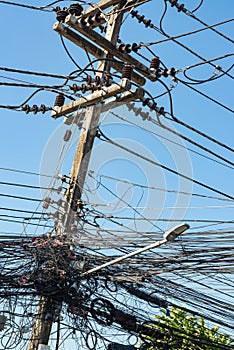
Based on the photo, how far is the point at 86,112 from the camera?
788 cm

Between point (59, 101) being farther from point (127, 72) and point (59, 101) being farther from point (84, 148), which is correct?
point (127, 72)

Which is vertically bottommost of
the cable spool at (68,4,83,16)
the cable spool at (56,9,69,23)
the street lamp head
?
the street lamp head

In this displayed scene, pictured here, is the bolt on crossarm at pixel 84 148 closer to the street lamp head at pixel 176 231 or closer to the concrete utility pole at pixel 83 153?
the concrete utility pole at pixel 83 153

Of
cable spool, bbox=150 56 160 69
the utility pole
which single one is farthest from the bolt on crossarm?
cable spool, bbox=150 56 160 69

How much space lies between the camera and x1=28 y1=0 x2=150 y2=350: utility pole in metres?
6.86

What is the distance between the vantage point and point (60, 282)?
6.89 meters

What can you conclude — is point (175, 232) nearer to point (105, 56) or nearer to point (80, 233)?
point (80, 233)

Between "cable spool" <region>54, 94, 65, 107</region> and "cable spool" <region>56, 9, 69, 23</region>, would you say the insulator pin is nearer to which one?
"cable spool" <region>54, 94, 65, 107</region>

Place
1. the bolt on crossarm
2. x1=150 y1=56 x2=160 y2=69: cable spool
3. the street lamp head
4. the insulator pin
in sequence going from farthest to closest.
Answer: the insulator pin → the bolt on crossarm → x1=150 y1=56 x2=160 y2=69: cable spool → the street lamp head

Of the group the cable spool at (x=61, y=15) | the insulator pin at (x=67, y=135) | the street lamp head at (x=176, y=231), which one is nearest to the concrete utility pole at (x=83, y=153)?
the insulator pin at (x=67, y=135)

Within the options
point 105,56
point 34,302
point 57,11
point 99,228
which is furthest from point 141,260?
point 57,11

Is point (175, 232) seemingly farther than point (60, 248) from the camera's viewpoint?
No

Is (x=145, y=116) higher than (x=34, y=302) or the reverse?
higher

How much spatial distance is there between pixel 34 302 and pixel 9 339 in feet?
1.67
